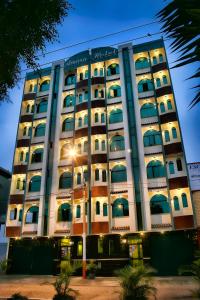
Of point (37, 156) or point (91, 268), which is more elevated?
point (37, 156)

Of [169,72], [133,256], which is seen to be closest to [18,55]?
[133,256]

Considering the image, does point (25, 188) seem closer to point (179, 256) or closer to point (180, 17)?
point (179, 256)

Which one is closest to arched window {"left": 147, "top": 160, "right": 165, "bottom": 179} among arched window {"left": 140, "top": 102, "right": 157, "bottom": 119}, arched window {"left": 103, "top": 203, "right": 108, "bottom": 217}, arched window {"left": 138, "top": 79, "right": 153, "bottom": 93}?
arched window {"left": 103, "top": 203, "right": 108, "bottom": 217}

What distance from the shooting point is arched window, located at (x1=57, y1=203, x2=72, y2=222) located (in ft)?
81.6

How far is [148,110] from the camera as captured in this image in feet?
88.0

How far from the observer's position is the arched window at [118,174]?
969 inches

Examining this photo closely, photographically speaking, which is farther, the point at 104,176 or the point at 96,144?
the point at 96,144

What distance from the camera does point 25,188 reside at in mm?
26891

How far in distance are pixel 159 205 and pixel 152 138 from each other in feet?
22.7

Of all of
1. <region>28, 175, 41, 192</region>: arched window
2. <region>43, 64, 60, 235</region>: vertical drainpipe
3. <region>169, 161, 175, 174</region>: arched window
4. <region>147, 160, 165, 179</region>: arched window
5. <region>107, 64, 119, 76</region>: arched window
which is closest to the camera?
<region>169, 161, 175, 174</region>: arched window

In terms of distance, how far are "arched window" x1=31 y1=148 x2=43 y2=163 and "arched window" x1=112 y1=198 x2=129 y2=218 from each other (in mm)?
10407

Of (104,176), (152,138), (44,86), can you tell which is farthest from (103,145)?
(44,86)

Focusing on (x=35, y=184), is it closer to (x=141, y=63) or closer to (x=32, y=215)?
(x=32, y=215)

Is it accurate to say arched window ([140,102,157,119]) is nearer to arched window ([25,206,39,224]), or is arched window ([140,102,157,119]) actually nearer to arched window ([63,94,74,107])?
arched window ([63,94,74,107])
